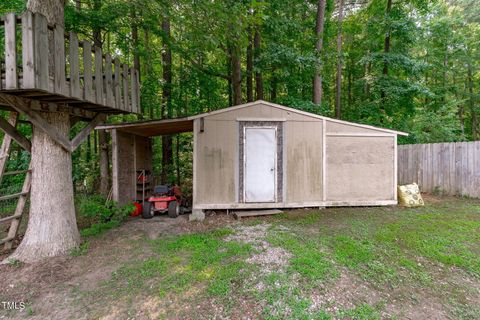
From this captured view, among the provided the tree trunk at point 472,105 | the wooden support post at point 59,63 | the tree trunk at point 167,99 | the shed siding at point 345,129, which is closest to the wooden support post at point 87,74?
the wooden support post at point 59,63

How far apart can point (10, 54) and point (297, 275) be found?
12.8 feet

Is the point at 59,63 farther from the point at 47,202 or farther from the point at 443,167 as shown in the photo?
the point at 443,167

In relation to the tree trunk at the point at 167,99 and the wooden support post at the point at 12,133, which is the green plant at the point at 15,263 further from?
the tree trunk at the point at 167,99

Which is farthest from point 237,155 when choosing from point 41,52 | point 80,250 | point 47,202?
point 41,52

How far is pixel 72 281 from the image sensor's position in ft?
9.07

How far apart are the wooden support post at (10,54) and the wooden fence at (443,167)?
9.38 metres

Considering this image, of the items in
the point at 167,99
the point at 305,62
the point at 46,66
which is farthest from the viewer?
the point at 167,99

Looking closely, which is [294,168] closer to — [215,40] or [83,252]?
[215,40]

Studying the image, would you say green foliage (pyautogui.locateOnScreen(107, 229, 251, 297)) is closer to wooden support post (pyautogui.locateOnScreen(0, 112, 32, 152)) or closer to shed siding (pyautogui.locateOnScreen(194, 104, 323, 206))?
shed siding (pyautogui.locateOnScreen(194, 104, 323, 206))

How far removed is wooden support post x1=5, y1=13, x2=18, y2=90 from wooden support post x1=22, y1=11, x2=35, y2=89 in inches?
5.8

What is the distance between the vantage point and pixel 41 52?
245 cm

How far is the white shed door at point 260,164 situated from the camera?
5.43 meters

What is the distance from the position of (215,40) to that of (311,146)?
3.20 meters

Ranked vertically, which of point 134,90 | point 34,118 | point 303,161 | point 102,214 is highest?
point 134,90
